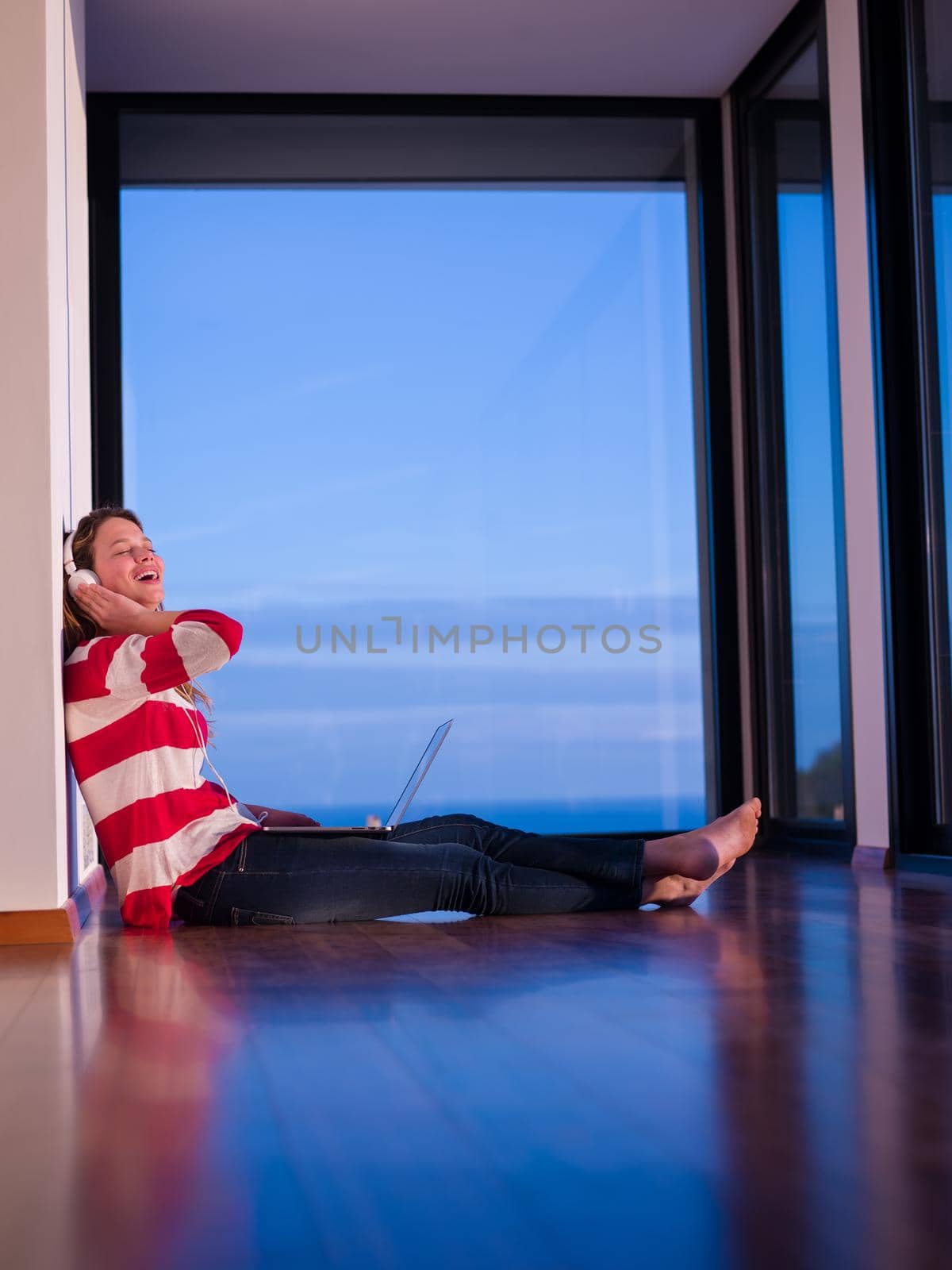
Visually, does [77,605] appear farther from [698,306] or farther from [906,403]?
[698,306]

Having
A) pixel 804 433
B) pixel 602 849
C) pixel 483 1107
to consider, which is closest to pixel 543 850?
pixel 602 849

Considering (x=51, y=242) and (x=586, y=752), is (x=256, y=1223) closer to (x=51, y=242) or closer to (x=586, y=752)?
(x=51, y=242)

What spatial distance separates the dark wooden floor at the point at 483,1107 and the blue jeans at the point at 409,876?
273mm

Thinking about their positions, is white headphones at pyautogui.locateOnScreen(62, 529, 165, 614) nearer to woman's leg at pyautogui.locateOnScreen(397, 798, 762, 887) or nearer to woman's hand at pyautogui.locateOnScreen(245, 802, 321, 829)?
woman's hand at pyautogui.locateOnScreen(245, 802, 321, 829)

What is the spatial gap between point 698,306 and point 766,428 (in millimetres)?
603

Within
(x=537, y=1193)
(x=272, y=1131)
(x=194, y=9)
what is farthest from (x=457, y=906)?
(x=194, y=9)

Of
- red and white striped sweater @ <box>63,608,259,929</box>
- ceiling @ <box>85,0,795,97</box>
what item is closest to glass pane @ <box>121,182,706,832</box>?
ceiling @ <box>85,0,795,97</box>

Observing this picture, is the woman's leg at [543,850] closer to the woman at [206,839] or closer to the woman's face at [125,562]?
the woman at [206,839]

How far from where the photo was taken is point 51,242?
2.76m

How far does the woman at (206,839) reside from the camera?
97.4 inches

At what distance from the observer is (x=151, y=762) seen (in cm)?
252

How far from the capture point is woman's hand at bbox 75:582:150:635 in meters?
2.64

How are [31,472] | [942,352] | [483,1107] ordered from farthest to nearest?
[942,352] < [31,472] < [483,1107]

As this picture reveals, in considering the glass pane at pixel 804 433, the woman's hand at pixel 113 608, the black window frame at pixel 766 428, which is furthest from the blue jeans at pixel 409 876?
the black window frame at pixel 766 428
